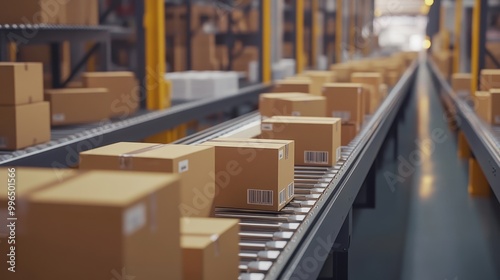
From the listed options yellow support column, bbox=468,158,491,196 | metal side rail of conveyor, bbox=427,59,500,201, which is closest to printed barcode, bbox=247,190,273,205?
metal side rail of conveyor, bbox=427,59,500,201

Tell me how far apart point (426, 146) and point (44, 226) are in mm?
8131

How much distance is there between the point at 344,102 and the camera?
5.01m

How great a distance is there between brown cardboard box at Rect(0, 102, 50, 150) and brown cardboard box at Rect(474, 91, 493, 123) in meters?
3.41

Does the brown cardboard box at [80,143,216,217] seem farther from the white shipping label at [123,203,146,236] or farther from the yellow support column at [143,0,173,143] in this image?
the yellow support column at [143,0,173,143]

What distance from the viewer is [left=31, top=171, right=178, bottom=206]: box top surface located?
1368 millimetres

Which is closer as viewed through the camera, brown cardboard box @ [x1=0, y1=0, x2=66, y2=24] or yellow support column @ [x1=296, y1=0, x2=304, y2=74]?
brown cardboard box @ [x1=0, y1=0, x2=66, y2=24]

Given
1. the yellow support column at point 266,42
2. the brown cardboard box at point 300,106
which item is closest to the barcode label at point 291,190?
the brown cardboard box at point 300,106

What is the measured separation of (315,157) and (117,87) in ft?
9.26

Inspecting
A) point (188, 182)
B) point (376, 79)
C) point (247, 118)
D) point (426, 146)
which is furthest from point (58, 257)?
point (426, 146)

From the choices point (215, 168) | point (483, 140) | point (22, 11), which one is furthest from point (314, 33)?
point (215, 168)

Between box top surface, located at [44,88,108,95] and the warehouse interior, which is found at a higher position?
box top surface, located at [44,88,108,95]

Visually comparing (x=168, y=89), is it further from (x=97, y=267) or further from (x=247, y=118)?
(x=97, y=267)

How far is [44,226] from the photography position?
1425 millimetres

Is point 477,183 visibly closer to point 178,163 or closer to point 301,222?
point 301,222
